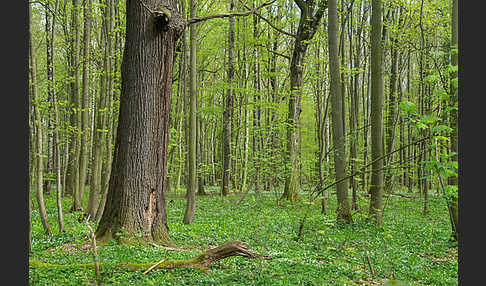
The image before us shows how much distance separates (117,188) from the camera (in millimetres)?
7188

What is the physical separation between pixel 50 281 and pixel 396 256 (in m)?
6.67

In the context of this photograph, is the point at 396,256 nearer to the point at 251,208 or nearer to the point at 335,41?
the point at 335,41

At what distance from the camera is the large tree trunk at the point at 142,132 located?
7133 millimetres

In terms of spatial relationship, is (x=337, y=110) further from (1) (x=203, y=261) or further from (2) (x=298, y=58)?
(1) (x=203, y=261)

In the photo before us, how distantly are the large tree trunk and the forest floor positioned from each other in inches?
24.5

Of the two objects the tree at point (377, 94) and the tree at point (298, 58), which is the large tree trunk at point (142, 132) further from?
the tree at point (298, 58)

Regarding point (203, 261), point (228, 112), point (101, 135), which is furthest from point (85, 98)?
point (228, 112)

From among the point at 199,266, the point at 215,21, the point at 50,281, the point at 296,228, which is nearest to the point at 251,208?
the point at 296,228

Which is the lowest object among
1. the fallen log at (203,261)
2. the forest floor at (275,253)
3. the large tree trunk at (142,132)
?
the forest floor at (275,253)

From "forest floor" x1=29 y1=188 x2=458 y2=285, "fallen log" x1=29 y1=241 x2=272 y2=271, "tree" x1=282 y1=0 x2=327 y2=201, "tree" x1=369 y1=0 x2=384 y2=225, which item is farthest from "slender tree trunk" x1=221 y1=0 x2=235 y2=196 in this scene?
"fallen log" x1=29 y1=241 x2=272 y2=271

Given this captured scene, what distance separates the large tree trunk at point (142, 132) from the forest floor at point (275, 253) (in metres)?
0.62

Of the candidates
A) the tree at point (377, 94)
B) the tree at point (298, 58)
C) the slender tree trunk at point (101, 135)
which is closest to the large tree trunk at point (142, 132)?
the slender tree trunk at point (101, 135)

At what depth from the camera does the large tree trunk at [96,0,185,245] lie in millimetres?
7133

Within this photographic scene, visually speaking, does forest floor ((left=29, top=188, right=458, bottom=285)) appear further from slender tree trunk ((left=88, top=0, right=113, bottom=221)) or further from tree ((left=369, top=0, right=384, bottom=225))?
tree ((left=369, top=0, right=384, bottom=225))
